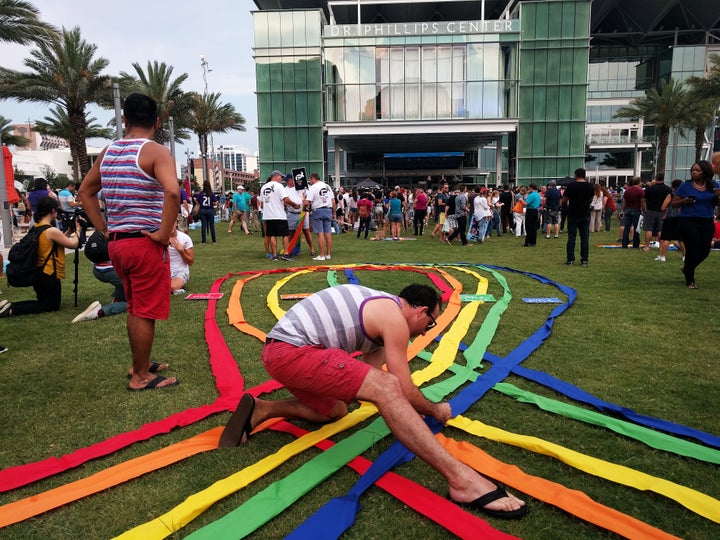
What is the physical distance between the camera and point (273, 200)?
1108 centimetres

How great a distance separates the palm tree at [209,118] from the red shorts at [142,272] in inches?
1444

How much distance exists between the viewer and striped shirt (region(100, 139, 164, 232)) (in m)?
3.80

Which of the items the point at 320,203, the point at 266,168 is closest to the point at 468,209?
the point at 320,203

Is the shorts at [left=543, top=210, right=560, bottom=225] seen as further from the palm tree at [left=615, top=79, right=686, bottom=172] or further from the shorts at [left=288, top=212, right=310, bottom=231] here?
the palm tree at [left=615, top=79, right=686, bottom=172]

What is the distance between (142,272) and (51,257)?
3.58m

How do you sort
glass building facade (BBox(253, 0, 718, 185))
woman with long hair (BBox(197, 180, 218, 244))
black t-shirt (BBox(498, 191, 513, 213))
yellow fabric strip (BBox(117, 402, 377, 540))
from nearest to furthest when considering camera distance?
yellow fabric strip (BBox(117, 402, 377, 540))
woman with long hair (BBox(197, 180, 218, 244))
black t-shirt (BBox(498, 191, 513, 213))
glass building facade (BBox(253, 0, 718, 185))

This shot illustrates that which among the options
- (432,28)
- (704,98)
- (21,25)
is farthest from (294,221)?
(704,98)

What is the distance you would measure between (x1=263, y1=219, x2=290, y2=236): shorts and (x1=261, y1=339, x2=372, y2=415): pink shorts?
8.58 m

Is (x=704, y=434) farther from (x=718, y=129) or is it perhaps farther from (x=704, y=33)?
(x=704, y=33)

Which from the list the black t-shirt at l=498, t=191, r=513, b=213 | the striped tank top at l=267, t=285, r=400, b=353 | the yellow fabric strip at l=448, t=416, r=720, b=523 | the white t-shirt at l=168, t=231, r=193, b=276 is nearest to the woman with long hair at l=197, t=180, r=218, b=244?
the white t-shirt at l=168, t=231, r=193, b=276

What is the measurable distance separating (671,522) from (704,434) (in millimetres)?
1065

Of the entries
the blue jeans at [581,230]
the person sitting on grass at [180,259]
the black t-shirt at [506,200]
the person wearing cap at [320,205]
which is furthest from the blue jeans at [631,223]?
the person sitting on grass at [180,259]

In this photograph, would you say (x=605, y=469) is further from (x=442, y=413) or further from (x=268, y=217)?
(x=268, y=217)

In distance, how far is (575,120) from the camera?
36.0m
